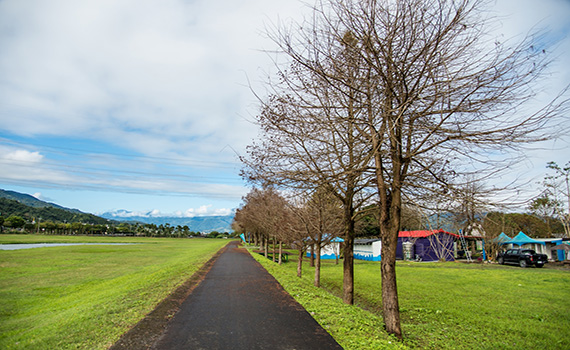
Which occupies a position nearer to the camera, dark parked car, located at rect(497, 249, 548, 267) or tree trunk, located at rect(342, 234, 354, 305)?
tree trunk, located at rect(342, 234, 354, 305)

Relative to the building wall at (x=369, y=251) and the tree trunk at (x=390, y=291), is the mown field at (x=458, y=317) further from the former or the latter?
the building wall at (x=369, y=251)

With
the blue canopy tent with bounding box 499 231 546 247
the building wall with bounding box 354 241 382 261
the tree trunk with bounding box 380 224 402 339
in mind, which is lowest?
the building wall with bounding box 354 241 382 261

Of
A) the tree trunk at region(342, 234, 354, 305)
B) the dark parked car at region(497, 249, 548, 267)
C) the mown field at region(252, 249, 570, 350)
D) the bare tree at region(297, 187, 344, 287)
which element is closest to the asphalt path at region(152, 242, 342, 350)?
the mown field at region(252, 249, 570, 350)

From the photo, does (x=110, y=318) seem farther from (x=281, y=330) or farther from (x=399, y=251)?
(x=399, y=251)

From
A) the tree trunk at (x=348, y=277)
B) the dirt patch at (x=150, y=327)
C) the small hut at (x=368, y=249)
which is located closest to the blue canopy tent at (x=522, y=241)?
the small hut at (x=368, y=249)

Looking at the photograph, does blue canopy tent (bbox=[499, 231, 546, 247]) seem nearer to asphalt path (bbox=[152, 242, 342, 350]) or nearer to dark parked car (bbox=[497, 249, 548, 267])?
dark parked car (bbox=[497, 249, 548, 267])

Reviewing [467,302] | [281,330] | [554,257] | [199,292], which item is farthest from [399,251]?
[281,330]

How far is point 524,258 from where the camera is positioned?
97.9ft

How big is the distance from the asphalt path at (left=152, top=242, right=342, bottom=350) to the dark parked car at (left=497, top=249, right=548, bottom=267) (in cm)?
2993

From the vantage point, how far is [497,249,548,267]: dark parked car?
2925 cm

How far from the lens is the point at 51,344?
19.6 feet

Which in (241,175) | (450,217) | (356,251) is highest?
(241,175)

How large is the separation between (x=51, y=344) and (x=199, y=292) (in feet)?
18.0

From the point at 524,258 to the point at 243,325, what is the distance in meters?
33.5
